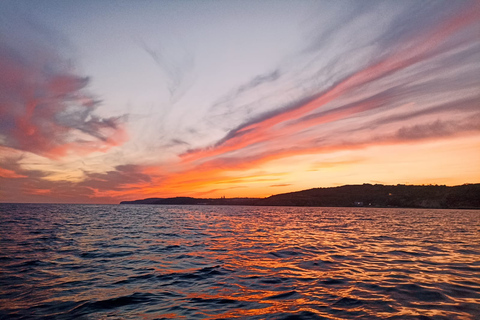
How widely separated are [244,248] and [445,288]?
15.5m

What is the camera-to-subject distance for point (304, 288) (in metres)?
12.3

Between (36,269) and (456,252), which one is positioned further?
(456,252)

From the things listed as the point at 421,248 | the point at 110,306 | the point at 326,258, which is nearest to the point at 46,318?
the point at 110,306

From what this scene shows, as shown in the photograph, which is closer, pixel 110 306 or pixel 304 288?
pixel 110 306

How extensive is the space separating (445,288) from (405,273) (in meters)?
2.85

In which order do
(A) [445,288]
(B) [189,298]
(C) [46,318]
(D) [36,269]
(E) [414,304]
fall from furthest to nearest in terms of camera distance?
(D) [36,269] → (A) [445,288] → (B) [189,298] → (E) [414,304] → (C) [46,318]

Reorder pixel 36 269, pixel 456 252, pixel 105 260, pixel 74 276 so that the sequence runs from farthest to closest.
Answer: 1. pixel 456 252
2. pixel 105 260
3. pixel 36 269
4. pixel 74 276

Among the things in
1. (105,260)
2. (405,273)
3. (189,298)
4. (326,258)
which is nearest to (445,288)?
(405,273)

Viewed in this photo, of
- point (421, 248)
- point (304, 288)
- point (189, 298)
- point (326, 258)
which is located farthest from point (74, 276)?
point (421, 248)

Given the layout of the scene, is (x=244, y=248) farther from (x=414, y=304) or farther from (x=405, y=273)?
(x=414, y=304)

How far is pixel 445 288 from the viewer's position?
39.4 ft

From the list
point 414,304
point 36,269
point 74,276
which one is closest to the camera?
point 414,304

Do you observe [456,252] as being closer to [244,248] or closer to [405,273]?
[405,273]

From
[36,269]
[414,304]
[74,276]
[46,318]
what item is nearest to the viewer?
[46,318]
